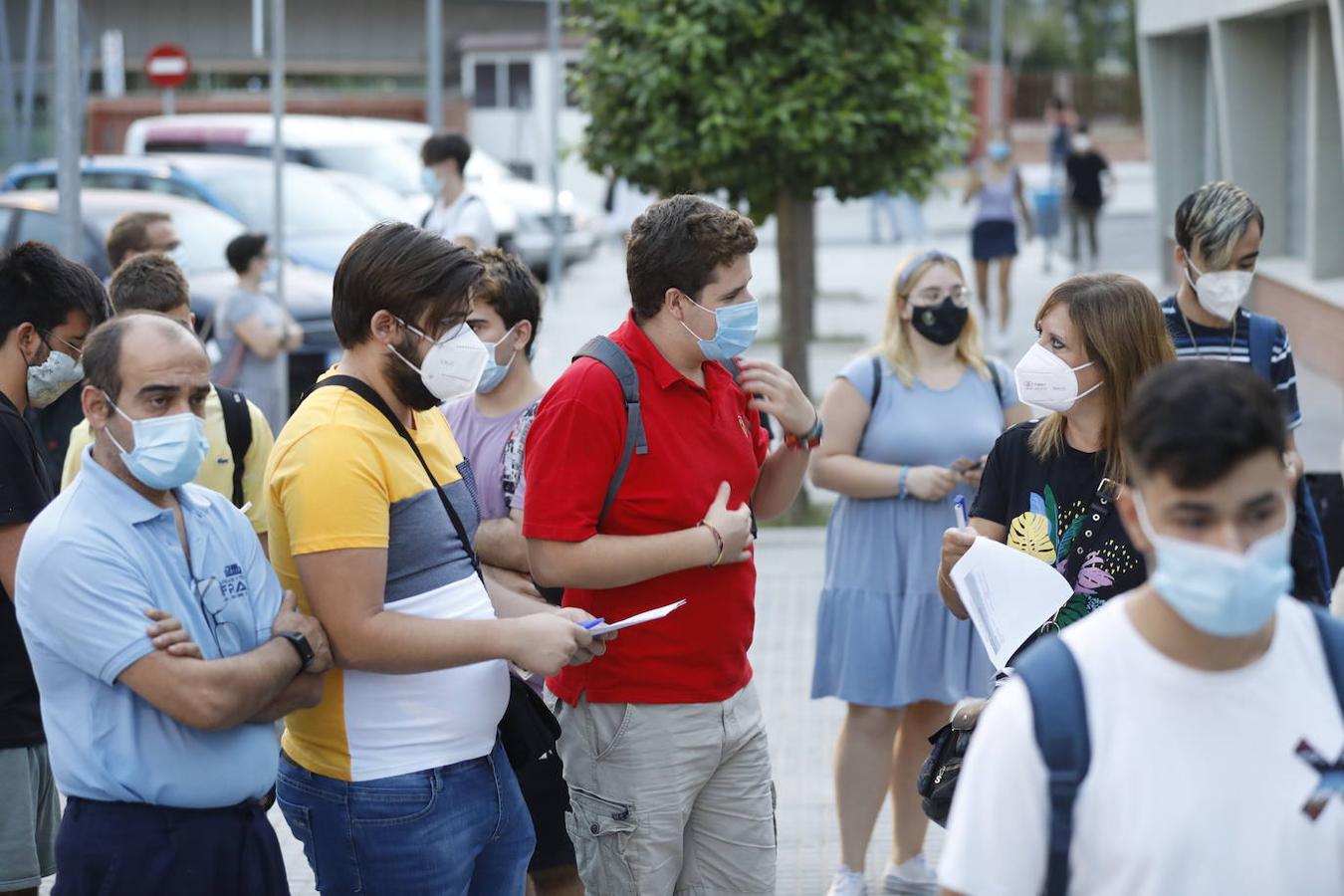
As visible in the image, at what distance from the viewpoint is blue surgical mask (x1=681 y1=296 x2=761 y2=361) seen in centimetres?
379

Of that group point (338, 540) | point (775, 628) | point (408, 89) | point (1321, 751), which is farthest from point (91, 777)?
point (408, 89)

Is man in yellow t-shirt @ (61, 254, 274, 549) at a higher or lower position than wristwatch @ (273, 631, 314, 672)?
higher

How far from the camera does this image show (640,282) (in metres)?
3.83

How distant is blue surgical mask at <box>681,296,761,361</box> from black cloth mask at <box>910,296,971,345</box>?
159cm

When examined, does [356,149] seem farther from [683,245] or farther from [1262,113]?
[683,245]

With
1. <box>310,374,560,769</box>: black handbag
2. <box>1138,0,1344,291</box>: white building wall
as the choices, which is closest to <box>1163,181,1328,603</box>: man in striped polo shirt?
<box>310,374,560,769</box>: black handbag

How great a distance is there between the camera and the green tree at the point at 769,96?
9617mm

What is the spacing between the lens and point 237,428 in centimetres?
489

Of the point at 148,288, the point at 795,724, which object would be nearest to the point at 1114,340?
the point at 148,288

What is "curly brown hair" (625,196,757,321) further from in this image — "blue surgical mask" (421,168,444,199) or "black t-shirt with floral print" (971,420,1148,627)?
"blue surgical mask" (421,168,444,199)

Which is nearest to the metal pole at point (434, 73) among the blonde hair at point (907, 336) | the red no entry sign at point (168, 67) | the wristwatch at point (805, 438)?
the red no entry sign at point (168, 67)

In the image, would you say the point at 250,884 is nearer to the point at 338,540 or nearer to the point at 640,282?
the point at 338,540

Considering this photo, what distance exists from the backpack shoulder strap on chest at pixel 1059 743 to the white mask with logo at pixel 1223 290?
3141 mm

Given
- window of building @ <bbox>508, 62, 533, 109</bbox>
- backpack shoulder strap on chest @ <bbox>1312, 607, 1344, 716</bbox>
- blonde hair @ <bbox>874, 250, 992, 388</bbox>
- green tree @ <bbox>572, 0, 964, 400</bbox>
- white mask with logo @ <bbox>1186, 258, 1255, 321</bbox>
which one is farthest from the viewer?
window of building @ <bbox>508, 62, 533, 109</bbox>
